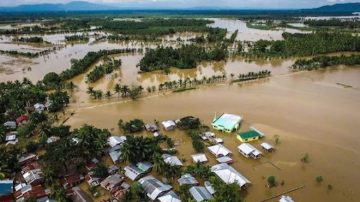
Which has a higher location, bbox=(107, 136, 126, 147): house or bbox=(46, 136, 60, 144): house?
bbox=(107, 136, 126, 147): house

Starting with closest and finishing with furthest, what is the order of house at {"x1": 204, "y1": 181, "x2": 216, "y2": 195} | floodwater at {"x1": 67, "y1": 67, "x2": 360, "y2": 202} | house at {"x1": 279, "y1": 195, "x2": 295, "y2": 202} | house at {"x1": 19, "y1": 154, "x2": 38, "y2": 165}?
house at {"x1": 279, "y1": 195, "x2": 295, "y2": 202} < house at {"x1": 204, "y1": 181, "x2": 216, "y2": 195} < floodwater at {"x1": 67, "y1": 67, "x2": 360, "y2": 202} < house at {"x1": 19, "y1": 154, "x2": 38, "y2": 165}

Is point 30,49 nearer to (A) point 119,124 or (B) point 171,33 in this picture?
(B) point 171,33

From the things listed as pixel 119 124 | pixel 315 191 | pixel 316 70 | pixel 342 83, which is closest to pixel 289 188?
pixel 315 191

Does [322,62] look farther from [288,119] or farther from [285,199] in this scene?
[285,199]

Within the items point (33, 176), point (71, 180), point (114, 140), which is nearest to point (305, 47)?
point (114, 140)

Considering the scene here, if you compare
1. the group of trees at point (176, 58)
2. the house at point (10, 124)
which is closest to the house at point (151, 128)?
the house at point (10, 124)

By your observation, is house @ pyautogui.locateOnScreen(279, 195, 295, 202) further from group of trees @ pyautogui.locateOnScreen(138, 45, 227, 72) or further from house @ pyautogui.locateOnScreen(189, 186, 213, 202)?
group of trees @ pyautogui.locateOnScreen(138, 45, 227, 72)

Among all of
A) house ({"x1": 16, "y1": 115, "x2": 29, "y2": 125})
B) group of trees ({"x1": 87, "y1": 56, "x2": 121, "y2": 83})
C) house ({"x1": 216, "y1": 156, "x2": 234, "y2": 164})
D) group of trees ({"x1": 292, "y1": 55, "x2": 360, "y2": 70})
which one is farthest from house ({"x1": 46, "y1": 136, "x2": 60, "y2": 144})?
group of trees ({"x1": 292, "y1": 55, "x2": 360, "y2": 70})

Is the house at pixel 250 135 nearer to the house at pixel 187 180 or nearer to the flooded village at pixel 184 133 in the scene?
the flooded village at pixel 184 133
